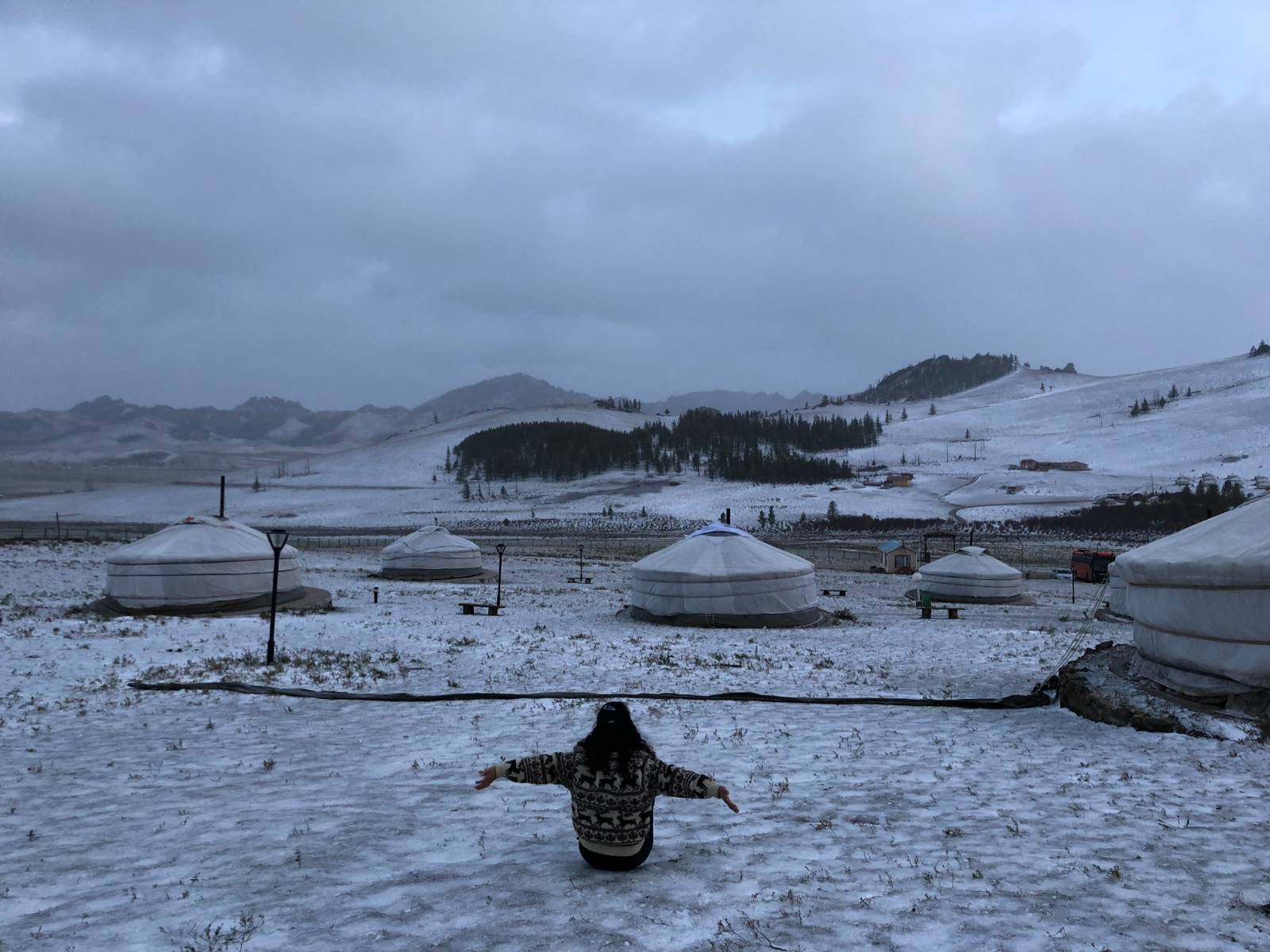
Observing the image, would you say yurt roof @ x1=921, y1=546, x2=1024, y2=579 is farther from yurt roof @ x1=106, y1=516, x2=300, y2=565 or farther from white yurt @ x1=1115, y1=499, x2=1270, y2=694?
yurt roof @ x1=106, y1=516, x2=300, y2=565

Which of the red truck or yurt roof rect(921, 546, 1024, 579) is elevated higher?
yurt roof rect(921, 546, 1024, 579)

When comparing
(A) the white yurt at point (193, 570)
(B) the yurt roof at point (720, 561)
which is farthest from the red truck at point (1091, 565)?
(A) the white yurt at point (193, 570)

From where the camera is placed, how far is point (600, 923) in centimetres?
390

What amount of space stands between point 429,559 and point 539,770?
2735cm

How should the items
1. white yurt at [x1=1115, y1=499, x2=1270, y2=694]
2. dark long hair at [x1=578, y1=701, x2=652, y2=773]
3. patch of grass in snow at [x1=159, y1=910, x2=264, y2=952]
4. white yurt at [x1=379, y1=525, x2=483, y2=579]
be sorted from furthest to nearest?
1. white yurt at [x1=379, y1=525, x2=483, y2=579]
2. white yurt at [x1=1115, y1=499, x2=1270, y2=694]
3. dark long hair at [x1=578, y1=701, x2=652, y2=773]
4. patch of grass in snow at [x1=159, y1=910, x2=264, y2=952]

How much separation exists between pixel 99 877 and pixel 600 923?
3.01 meters

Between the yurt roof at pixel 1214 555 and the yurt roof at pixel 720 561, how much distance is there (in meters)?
8.38

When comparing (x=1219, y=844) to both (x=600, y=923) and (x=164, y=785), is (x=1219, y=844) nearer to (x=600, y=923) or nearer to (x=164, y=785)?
(x=600, y=923)

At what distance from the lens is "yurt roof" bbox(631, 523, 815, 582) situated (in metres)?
17.9

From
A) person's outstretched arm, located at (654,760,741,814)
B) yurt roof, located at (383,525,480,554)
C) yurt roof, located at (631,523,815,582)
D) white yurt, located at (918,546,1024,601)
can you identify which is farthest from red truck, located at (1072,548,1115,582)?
person's outstretched arm, located at (654,760,741,814)

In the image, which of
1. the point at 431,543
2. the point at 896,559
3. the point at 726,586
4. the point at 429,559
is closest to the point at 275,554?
the point at 726,586

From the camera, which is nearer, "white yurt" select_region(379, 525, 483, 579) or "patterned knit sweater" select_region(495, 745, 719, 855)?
"patterned knit sweater" select_region(495, 745, 719, 855)

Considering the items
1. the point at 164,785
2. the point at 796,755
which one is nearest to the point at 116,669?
the point at 164,785

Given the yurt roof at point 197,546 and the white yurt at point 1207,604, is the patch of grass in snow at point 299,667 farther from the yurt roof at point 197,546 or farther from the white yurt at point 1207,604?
the white yurt at point 1207,604
